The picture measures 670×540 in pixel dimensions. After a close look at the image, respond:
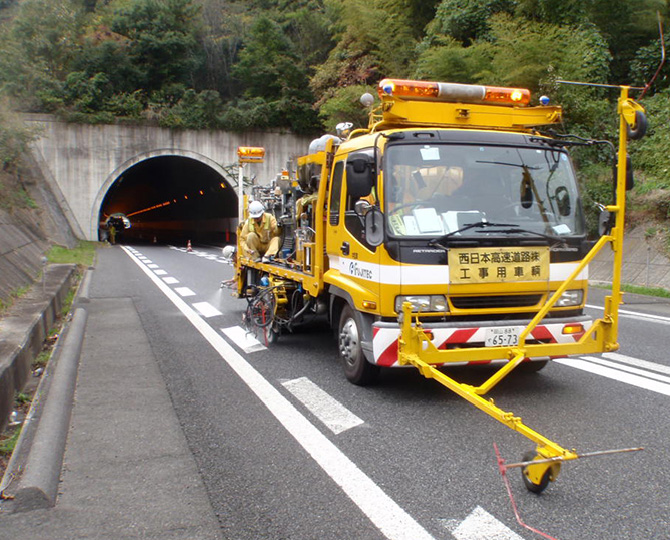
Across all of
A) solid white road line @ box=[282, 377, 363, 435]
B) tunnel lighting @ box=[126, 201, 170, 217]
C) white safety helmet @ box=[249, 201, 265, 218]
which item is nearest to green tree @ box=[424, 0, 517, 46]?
white safety helmet @ box=[249, 201, 265, 218]

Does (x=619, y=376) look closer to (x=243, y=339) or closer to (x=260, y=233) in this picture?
(x=243, y=339)

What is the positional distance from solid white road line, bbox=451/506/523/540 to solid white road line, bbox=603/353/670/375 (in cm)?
411

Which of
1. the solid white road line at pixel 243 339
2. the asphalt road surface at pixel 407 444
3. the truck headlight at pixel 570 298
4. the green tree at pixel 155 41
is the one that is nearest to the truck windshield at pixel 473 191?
the truck headlight at pixel 570 298

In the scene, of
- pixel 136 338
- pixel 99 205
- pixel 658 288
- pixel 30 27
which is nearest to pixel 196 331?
pixel 136 338

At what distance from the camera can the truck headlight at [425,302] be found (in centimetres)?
520

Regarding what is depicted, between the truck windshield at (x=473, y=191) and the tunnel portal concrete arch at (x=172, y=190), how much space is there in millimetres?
26077

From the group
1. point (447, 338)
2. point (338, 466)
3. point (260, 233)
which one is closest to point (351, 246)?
point (447, 338)

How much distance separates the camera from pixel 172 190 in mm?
54281

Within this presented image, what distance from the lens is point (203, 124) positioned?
38.5 m

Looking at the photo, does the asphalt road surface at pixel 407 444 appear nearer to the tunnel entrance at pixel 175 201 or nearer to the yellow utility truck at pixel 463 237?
the yellow utility truck at pixel 463 237

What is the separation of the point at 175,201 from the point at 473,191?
54.2 m

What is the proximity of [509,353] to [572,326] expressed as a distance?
91cm

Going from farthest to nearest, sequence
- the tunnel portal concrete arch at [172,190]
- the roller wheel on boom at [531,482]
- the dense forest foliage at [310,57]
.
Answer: the tunnel portal concrete arch at [172,190]
the dense forest foliage at [310,57]
the roller wheel on boom at [531,482]

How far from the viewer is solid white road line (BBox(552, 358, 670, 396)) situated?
591cm
